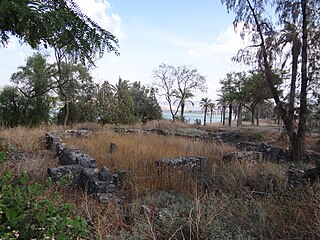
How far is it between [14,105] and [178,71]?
19.1 m

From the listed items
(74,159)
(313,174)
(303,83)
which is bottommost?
(74,159)

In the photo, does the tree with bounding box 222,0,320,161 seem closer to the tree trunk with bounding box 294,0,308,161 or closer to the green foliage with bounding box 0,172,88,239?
the tree trunk with bounding box 294,0,308,161

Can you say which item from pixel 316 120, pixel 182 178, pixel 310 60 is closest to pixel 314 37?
pixel 310 60

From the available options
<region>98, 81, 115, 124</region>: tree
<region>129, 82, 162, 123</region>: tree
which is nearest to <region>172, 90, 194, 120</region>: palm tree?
<region>129, 82, 162, 123</region>: tree

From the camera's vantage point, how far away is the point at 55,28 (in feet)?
5.49

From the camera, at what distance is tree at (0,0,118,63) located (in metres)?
1.62

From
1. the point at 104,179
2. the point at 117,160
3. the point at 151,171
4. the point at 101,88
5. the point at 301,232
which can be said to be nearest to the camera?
the point at 301,232

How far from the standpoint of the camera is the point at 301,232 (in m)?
2.24

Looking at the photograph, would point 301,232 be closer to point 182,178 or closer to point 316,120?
point 182,178

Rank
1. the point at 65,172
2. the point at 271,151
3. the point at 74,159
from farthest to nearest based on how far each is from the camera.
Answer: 1. the point at 271,151
2. the point at 74,159
3. the point at 65,172

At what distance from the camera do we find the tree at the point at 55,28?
1.62 metres

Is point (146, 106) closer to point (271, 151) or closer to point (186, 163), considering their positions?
point (271, 151)

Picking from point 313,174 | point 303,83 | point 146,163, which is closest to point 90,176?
point 146,163

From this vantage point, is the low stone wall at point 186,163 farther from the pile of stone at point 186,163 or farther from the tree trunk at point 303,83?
the tree trunk at point 303,83
